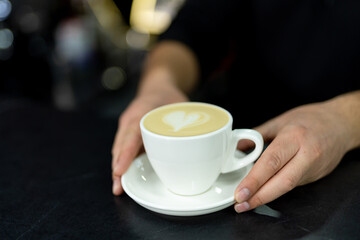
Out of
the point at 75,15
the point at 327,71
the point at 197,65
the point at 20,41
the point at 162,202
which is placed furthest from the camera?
the point at 75,15

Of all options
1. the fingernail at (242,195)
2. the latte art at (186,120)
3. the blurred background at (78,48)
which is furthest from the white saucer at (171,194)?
the blurred background at (78,48)

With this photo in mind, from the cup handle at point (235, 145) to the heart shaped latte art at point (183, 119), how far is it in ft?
0.21

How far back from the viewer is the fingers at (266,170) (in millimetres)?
649

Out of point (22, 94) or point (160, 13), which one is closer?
point (22, 94)

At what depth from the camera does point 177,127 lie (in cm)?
68

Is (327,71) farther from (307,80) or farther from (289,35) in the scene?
(289,35)

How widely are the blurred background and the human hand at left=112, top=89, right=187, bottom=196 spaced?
1077 millimetres

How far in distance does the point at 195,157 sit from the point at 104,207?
200 mm

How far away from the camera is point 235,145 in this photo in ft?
2.35

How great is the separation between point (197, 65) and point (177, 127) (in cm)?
84

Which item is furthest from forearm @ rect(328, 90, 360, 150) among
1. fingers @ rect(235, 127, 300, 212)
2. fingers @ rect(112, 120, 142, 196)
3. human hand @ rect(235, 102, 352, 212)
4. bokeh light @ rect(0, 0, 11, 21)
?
bokeh light @ rect(0, 0, 11, 21)

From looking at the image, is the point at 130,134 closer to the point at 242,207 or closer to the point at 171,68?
the point at 242,207

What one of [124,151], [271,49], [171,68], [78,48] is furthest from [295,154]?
[78,48]

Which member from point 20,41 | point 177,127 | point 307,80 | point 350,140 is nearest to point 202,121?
point 177,127
